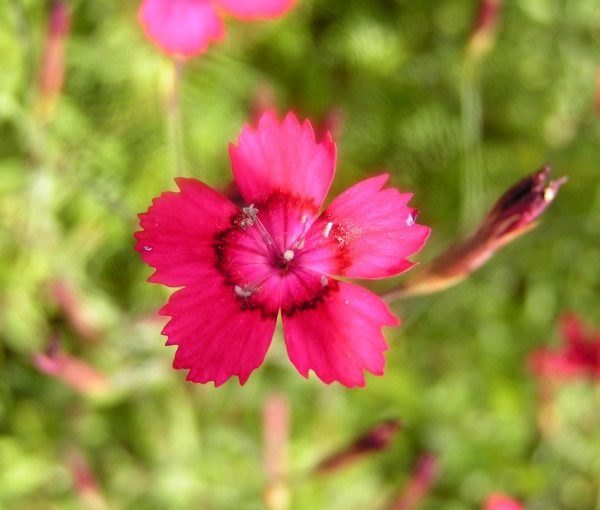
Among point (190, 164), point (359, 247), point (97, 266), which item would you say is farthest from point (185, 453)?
point (359, 247)

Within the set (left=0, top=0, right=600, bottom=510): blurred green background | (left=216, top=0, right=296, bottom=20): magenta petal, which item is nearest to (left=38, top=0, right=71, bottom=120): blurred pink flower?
(left=0, top=0, right=600, bottom=510): blurred green background

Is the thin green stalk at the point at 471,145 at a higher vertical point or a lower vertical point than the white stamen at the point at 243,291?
higher

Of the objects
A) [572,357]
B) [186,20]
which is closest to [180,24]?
[186,20]

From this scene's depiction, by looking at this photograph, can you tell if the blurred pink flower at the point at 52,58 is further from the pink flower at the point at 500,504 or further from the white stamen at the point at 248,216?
the pink flower at the point at 500,504

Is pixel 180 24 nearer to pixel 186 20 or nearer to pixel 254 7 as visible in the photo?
pixel 186 20

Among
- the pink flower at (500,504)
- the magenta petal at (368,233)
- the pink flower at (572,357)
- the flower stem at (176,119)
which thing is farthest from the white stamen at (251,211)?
the pink flower at (572,357)

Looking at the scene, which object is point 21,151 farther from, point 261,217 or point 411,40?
point 411,40

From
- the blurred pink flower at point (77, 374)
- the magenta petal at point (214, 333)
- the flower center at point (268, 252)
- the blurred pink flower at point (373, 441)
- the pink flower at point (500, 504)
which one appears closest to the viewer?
the magenta petal at point (214, 333)
